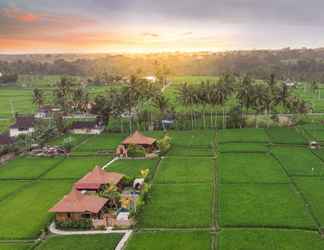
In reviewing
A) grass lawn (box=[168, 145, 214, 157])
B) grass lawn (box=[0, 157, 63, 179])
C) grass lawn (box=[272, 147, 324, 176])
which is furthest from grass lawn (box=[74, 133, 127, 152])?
grass lawn (box=[272, 147, 324, 176])

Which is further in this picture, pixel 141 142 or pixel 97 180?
pixel 141 142

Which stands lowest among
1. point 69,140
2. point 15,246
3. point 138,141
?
point 15,246

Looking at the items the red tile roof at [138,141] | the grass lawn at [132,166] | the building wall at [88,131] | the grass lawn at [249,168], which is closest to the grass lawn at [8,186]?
the grass lawn at [132,166]

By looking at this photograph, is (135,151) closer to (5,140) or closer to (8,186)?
(8,186)

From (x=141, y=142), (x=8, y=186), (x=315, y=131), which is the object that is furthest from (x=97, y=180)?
(x=315, y=131)

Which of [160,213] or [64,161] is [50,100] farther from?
[160,213]

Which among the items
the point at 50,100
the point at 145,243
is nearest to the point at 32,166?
the point at 145,243

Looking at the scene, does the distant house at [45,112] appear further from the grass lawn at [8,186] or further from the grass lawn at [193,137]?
the grass lawn at [8,186]

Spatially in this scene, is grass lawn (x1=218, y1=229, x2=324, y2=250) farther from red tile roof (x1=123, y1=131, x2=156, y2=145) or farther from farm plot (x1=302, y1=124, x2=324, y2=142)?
farm plot (x1=302, y1=124, x2=324, y2=142)
